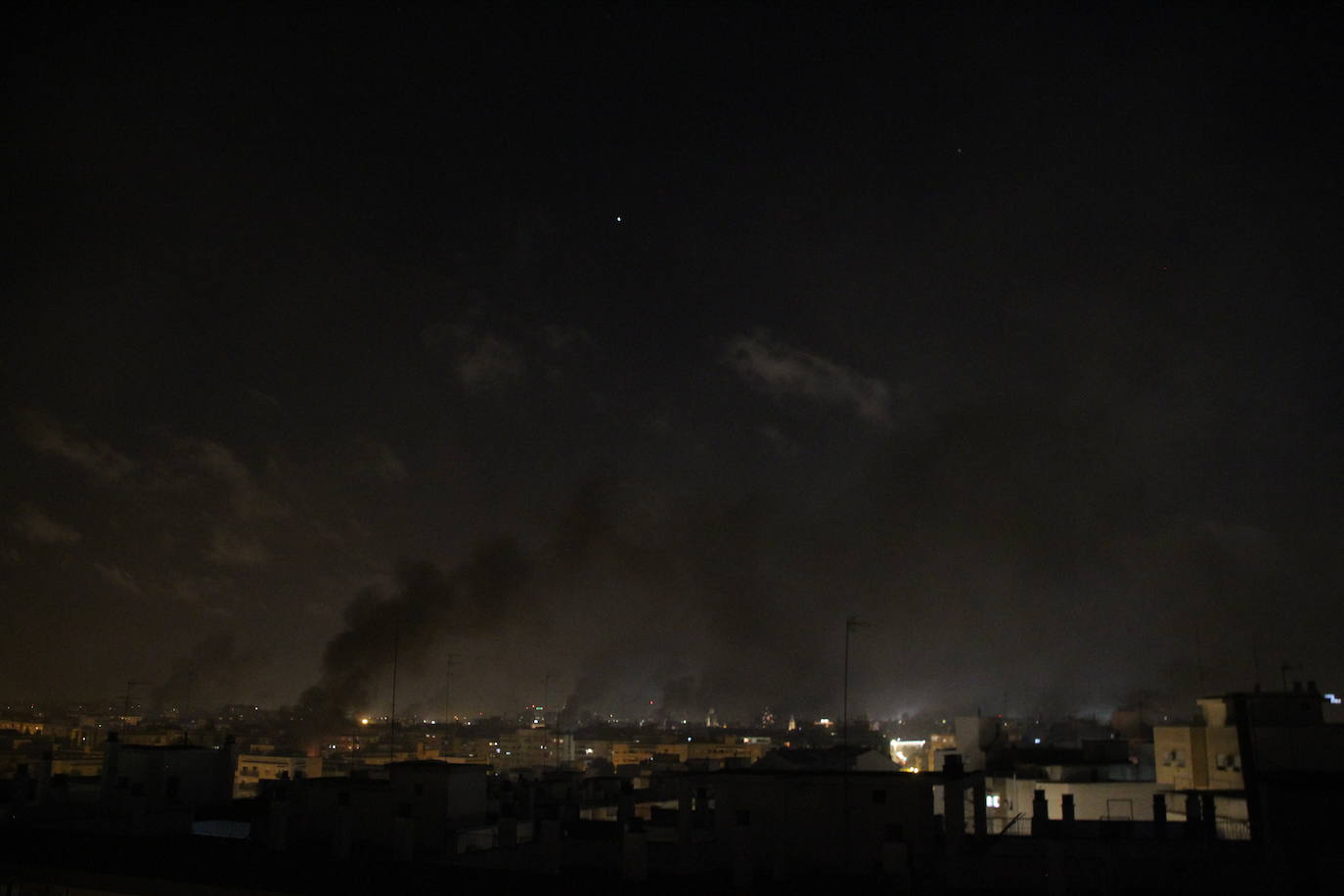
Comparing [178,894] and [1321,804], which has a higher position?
[1321,804]

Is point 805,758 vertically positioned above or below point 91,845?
above

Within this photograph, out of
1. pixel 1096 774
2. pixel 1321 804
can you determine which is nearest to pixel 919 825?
pixel 1321 804

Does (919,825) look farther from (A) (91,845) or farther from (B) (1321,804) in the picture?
(A) (91,845)

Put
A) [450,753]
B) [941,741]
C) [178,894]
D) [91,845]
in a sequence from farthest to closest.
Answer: [450,753] → [941,741] → [91,845] → [178,894]

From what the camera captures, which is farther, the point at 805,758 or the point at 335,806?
the point at 805,758

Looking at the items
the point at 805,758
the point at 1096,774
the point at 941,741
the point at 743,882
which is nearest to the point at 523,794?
the point at 805,758

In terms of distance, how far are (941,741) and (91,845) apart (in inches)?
2849

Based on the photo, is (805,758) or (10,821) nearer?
(10,821)

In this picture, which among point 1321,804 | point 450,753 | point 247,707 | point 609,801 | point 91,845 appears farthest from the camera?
point 247,707

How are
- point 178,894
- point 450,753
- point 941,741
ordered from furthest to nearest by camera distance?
point 450,753
point 941,741
point 178,894

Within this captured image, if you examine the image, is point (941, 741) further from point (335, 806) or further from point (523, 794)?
point (335, 806)

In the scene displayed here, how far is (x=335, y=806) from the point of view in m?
25.0

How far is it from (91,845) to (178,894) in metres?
4.14

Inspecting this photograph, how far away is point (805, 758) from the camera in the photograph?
2661 cm
